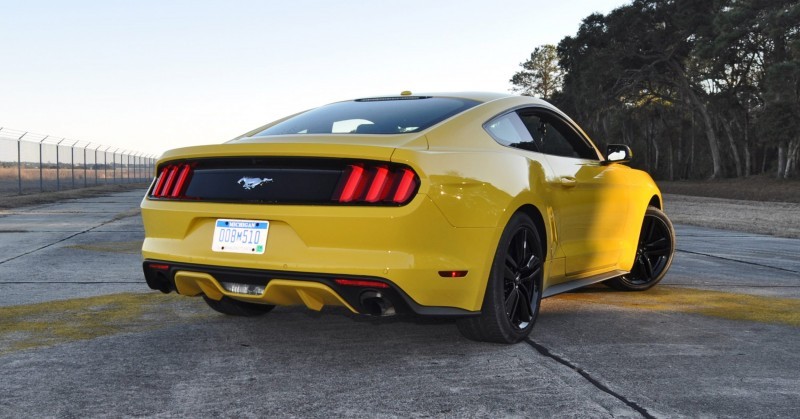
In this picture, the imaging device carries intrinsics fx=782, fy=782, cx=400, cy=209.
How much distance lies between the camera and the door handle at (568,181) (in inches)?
198

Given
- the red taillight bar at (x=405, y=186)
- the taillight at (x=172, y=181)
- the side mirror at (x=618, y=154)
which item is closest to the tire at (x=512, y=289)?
the red taillight bar at (x=405, y=186)

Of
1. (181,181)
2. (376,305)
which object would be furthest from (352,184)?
(181,181)

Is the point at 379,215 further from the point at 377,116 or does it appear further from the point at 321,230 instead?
the point at 377,116

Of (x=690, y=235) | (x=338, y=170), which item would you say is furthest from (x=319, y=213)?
(x=690, y=235)

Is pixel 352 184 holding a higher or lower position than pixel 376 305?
higher

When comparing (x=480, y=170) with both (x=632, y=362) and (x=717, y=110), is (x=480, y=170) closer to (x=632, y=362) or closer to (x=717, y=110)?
(x=632, y=362)

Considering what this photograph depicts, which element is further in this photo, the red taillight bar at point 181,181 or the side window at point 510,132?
the side window at point 510,132

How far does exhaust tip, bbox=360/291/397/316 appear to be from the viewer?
3.79 meters

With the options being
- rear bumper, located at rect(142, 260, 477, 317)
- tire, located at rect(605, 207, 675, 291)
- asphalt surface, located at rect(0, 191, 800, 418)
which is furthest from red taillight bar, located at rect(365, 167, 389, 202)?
tire, located at rect(605, 207, 675, 291)

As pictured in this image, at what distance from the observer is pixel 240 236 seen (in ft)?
13.1

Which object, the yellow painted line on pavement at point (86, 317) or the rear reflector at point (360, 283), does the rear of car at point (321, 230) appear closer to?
the rear reflector at point (360, 283)

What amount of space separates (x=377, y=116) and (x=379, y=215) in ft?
3.89

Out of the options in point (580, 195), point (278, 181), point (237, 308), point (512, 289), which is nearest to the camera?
point (278, 181)

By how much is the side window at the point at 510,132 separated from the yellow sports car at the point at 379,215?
14mm
